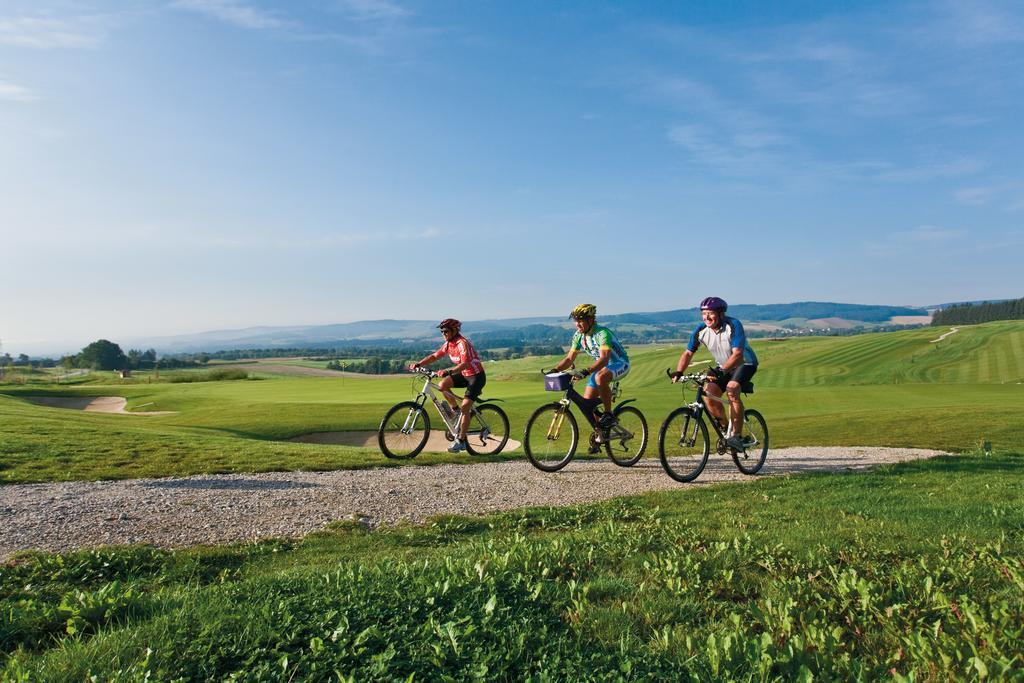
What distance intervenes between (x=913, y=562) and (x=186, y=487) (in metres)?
9.83

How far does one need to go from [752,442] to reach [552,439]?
12.7 feet

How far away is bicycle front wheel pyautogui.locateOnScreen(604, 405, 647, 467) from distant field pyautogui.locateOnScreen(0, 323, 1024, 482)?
265 cm

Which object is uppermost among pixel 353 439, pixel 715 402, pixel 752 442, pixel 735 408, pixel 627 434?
pixel 715 402

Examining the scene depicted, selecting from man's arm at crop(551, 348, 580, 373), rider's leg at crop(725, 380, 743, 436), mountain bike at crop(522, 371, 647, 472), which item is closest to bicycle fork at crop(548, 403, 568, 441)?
mountain bike at crop(522, 371, 647, 472)

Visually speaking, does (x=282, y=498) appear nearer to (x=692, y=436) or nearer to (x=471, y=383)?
(x=471, y=383)

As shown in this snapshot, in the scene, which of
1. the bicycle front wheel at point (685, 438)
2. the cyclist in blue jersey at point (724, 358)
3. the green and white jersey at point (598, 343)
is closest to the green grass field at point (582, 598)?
the bicycle front wheel at point (685, 438)

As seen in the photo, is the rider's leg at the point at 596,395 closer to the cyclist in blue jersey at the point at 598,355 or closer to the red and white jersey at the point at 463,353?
the cyclist in blue jersey at the point at 598,355

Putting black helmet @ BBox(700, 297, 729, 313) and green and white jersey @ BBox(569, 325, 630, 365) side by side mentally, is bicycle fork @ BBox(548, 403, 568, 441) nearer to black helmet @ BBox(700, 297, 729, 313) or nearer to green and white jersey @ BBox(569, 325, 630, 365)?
green and white jersey @ BBox(569, 325, 630, 365)

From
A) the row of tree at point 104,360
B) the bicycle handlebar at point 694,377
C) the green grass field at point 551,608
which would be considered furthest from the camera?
the row of tree at point 104,360

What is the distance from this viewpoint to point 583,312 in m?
11.7

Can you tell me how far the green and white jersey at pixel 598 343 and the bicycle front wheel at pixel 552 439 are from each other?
4.09 feet

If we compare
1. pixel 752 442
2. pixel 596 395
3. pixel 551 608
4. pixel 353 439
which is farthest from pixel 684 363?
pixel 353 439

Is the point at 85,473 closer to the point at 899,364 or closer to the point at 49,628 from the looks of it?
the point at 49,628

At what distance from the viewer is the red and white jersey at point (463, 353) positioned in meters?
12.6
